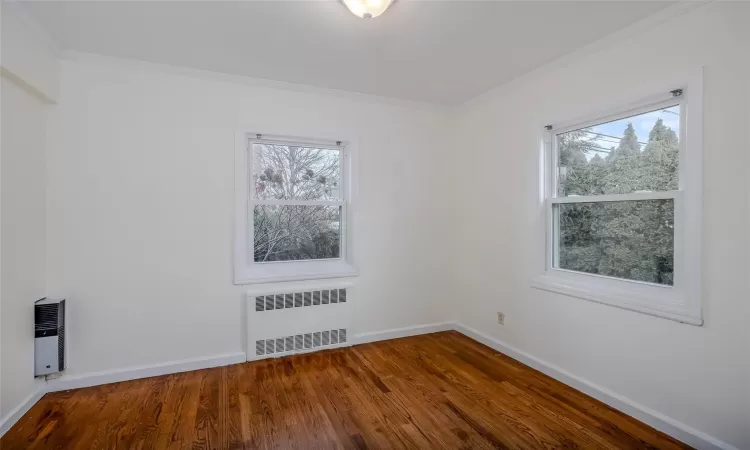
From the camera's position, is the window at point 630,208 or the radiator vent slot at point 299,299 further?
the radiator vent slot at point 299,299

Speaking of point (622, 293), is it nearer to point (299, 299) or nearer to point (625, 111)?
point (625, 111)

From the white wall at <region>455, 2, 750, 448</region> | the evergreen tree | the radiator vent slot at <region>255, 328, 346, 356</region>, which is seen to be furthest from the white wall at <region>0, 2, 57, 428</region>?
the evergreen tree

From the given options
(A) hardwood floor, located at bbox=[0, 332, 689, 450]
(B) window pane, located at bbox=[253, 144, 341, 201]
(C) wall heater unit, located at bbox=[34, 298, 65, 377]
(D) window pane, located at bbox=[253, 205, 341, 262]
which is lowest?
(A) hardwood floor, located at bbox=[0, 332, 689, 450]

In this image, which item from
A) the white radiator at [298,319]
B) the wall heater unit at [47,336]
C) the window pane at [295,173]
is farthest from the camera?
the window pane at [295,173]

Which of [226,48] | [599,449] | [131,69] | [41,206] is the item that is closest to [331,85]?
[226,48]

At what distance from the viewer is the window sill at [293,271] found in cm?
309

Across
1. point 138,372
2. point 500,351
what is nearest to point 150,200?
point 138,372

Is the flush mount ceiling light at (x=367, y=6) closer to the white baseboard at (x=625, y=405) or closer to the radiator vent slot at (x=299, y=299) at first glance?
the radiator vent slot at (x=299, y=299)

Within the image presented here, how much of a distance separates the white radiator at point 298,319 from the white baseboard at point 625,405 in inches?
60.7

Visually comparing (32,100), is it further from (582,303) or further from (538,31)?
(582,303)

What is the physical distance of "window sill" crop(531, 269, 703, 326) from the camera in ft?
6.67

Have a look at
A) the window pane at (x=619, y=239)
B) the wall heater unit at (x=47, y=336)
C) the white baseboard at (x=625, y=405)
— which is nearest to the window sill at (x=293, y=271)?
the wall heater unit at (x=47, y=336)

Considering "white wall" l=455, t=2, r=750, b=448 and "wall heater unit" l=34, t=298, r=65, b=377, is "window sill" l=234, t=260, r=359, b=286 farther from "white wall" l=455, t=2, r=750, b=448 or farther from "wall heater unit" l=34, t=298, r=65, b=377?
"white wall" l=455, t=2, r=750, b=448

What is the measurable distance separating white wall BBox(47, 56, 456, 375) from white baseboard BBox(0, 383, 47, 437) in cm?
19
